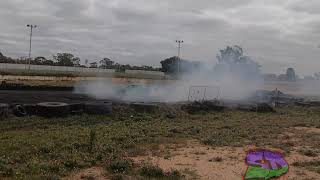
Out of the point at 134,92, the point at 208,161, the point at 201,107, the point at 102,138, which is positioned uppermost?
the point at 134,92

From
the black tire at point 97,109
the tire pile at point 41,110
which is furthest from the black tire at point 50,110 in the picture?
the black tire at point 97,109

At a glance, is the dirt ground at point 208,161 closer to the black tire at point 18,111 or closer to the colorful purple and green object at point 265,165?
the colorful purple and green object at point 265,165

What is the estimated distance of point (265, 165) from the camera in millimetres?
13359

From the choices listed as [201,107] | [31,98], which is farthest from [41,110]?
[201,107]

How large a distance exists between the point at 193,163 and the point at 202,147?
312cm

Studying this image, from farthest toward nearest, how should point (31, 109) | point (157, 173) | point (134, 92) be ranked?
point (134, 92) < point (31, 109) < point (157, 173)

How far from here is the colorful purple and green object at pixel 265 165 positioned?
41.2ft

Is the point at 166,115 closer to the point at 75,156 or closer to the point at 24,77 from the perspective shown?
the point at 75,156

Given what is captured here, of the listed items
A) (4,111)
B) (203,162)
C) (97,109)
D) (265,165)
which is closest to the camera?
(265,165)

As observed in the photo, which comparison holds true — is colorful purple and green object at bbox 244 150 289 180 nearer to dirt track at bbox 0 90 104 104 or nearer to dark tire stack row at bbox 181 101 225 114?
dark tire stack row at bbox 181 101 225 114

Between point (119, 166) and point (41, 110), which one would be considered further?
point (41, 110)

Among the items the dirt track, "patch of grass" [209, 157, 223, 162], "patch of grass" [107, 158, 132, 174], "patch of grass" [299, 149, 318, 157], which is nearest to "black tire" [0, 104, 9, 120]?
the dirt track

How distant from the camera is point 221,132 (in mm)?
21172

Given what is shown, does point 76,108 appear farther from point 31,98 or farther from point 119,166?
point 119,166
